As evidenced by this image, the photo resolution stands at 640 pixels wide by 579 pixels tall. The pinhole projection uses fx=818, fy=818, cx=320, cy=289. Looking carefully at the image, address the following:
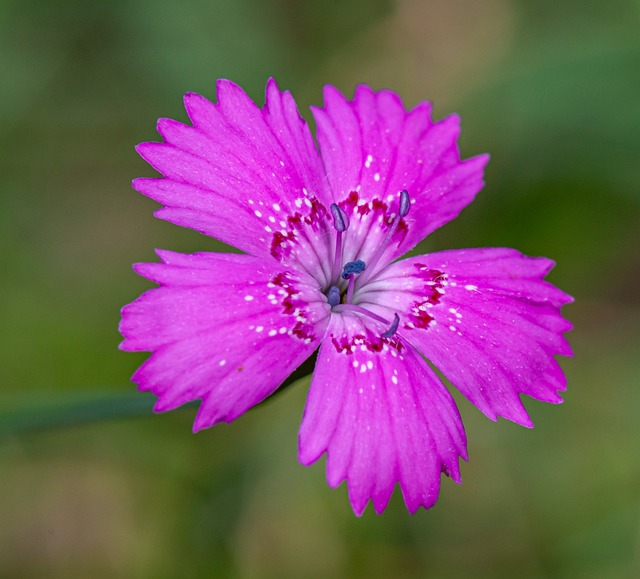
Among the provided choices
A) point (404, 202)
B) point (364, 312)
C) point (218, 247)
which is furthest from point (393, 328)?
point (218, 247)

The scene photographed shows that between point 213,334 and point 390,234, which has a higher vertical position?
point 390,234

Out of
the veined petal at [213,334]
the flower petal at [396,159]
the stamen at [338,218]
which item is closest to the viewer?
the veined petal at [213,334]

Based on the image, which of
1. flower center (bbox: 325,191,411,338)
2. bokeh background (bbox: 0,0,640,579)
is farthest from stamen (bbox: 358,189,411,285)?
bokeh background (bbox: 0,0,640,579)

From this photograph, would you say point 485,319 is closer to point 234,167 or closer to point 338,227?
point 338,227

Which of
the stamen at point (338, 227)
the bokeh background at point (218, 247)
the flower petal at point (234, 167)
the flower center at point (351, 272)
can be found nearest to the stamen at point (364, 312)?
the flower center at point (351, 272)

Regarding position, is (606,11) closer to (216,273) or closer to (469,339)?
(469,339)

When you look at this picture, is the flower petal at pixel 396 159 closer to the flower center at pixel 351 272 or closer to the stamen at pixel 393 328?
the flower center at pixel 351 272
